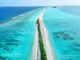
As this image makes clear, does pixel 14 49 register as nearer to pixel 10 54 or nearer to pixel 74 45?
pixel 10 54

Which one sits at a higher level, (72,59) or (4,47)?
(4,47)

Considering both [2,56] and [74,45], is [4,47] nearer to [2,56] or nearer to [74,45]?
[2,56]

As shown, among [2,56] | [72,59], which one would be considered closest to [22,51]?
[2,56]

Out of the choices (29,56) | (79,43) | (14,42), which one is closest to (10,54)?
(29,56)

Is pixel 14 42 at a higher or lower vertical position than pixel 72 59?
higher

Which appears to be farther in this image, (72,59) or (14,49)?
(14,49)

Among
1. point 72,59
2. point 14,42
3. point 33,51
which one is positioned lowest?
point 72,59

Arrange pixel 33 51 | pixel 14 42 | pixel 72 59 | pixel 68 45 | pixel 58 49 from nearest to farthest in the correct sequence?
pixel 72 59, pixel 33 51, pixel 58 49, pixel 68 45, pixel 14 42

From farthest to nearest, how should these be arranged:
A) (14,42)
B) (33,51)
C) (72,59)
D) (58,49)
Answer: (14,42) < (58,49) < (33,51) < (72,59)

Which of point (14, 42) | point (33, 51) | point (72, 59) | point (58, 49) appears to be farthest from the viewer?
point (14, 42)
